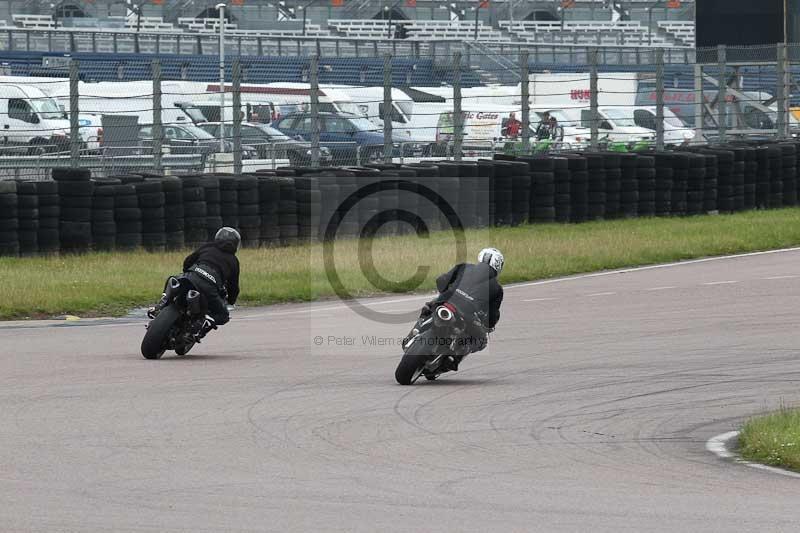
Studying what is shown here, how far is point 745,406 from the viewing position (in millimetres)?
10117

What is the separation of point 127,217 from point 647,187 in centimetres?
959

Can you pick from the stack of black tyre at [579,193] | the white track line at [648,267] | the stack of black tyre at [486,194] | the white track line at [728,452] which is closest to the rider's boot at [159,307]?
the white track line at [728,452]

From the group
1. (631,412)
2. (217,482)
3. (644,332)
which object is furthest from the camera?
(644,332)

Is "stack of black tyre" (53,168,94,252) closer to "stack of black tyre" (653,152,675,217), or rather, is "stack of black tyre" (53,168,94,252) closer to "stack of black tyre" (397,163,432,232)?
"stack of black tyre" (397,163,432,232)

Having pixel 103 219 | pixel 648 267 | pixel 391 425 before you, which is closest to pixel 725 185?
pixel 648 267

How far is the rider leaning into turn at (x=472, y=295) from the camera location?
11.1 meters

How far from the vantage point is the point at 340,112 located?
25.2 metres

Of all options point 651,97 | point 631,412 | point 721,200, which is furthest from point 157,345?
point 651,97

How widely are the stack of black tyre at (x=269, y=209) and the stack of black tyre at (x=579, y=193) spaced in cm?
553

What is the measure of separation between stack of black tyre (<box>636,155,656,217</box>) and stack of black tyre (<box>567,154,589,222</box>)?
3.59 feet

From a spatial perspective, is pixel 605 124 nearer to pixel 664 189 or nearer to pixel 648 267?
pixel 664 189

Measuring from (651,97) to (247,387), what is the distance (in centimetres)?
2059

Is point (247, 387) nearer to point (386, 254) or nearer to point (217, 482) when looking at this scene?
point (217, 482)

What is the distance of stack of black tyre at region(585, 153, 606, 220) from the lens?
24141mm
